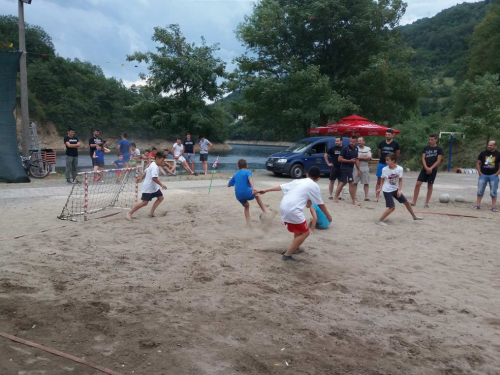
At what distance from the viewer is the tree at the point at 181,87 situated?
20500mm

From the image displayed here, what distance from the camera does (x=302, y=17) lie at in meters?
21.6

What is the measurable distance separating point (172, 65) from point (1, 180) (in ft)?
33.1

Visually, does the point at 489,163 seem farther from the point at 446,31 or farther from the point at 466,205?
the point at 446,31

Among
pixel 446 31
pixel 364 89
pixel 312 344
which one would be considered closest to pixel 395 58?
pixel 364 89

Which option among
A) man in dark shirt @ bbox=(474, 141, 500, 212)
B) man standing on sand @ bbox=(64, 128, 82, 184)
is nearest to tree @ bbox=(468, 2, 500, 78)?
man in dark shirt @ bbox=(474, 141, 500, 212)

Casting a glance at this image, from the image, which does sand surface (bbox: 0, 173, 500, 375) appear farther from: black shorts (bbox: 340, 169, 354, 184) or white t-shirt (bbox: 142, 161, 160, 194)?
black shorts (bbox: 340, 169, 354, 184)

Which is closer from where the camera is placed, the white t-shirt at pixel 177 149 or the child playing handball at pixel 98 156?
the child playing handball at pixel 98 156

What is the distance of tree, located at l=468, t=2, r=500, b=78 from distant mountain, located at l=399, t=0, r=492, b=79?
20927 mm

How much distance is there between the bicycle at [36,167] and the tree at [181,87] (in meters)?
6.68

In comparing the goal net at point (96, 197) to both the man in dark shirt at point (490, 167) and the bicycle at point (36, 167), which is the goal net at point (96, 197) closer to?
the bicycle at point (36, 167)

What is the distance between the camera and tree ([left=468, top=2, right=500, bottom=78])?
148 ft

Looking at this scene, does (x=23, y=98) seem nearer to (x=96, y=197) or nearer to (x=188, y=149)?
(x=188, y=149)

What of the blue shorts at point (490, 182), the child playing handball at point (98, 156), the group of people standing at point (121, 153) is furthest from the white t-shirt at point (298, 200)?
the child playing handball at point (98, 156)

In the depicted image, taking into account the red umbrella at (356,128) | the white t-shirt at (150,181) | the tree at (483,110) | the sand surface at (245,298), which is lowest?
the sand surface at (245,298)
